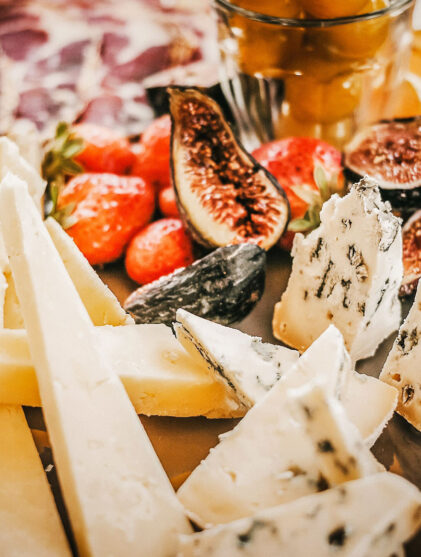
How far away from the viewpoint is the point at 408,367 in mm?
1012

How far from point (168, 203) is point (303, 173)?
354 millimetres

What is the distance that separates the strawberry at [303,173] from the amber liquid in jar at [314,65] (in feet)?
0.64

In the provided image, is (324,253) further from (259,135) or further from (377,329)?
(259,135)

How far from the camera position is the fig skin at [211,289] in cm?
115

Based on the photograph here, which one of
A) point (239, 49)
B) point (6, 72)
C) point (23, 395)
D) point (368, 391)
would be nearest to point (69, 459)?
point (23, 395)

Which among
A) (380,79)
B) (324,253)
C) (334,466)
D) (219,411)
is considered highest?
(380,79)

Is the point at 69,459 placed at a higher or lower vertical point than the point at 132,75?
lower

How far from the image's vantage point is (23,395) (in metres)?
1.04

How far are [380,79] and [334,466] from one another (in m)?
1.21

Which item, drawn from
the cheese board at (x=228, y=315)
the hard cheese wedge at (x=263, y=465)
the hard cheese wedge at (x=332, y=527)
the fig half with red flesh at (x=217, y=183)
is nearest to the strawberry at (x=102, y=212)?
the cheese board at (x=228, y=315)

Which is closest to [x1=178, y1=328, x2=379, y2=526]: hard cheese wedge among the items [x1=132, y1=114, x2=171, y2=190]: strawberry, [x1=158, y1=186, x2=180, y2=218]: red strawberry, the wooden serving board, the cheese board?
the cheese board

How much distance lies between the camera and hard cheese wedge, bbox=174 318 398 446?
942 mm

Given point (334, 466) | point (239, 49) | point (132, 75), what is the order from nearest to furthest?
point (334, 466) < point (239, 49) < point (132, 75)

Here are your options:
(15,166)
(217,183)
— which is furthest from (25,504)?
(217,183)
